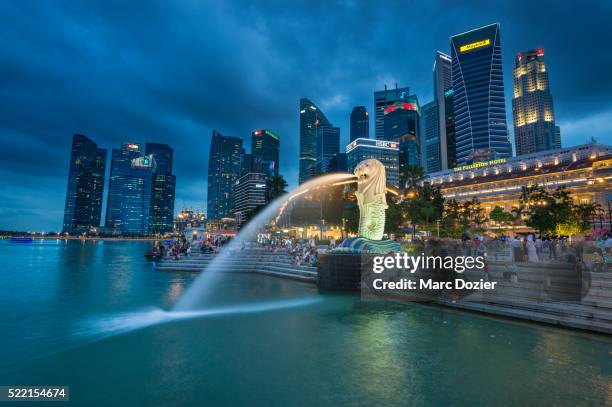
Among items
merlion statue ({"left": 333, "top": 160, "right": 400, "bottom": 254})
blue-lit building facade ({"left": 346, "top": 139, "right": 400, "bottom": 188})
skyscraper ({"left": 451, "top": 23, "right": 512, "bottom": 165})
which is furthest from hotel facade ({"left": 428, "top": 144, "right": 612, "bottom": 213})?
merlion statue ({"left": 333, "top": 160, "right": 400, "bottom": 254})

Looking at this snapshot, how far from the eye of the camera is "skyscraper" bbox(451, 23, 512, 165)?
18412 centimetres

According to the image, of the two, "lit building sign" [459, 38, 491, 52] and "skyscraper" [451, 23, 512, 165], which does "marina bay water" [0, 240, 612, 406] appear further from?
"lit building sign" [459, 38, 491, 52]

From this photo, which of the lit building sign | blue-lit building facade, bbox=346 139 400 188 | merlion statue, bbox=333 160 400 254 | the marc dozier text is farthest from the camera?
the lit building sign

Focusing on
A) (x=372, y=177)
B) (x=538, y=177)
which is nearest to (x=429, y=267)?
(x=372, y=177)

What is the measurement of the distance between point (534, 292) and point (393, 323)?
5.78 m

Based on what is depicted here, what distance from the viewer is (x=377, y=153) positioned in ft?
529

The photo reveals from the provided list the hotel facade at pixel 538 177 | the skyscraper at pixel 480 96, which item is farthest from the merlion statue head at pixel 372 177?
the skyscraper at pixel 480 96

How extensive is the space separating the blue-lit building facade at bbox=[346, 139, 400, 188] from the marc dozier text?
451 ft

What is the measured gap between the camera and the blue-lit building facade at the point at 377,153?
154875mm

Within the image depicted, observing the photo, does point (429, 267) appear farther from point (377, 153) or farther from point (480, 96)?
point (480, 96)

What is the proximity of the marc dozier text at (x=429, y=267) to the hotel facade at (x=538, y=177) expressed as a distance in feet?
270

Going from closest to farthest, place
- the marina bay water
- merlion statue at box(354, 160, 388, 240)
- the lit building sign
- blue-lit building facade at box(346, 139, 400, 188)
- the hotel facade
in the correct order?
the marina bay water
merlion statue at box(354, 160, 388, 240)
the hotel facade
blue-lit building facade at box(346, 139, 400, 188)
the lit building sign

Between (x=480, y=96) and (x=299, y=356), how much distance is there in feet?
717

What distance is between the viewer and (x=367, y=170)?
21.0m
